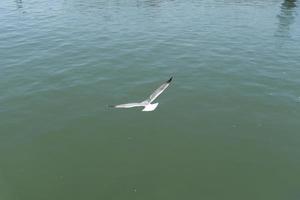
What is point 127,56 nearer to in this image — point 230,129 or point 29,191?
point 230,129

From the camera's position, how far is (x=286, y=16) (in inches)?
1431

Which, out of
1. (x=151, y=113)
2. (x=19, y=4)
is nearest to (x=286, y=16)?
(x=151, y=113)

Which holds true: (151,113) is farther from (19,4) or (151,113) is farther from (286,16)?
(19,4)

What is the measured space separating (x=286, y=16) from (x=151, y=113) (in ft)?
75.9

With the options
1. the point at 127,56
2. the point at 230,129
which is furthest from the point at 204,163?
the point at 127,56

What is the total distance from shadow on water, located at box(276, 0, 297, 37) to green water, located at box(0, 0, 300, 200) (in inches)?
11.7

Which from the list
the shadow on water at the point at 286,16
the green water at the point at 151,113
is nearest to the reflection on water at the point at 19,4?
the green water at the point at 151,113

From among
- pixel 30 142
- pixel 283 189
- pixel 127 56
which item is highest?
pixel 127 56

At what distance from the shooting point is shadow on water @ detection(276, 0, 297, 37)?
1256 inches

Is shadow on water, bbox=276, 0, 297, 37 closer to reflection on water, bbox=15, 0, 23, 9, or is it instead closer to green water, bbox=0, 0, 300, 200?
green water, bbox=0, 0, 300, 200

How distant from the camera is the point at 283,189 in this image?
14.5 metres

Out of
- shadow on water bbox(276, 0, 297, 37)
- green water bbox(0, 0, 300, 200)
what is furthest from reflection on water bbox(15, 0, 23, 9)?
shadow on water bbox(276, 0, 297, 37)

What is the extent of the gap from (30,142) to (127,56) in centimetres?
1153

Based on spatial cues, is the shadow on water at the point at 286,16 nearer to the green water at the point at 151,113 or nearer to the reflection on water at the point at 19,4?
the green water at the point at 151,113
